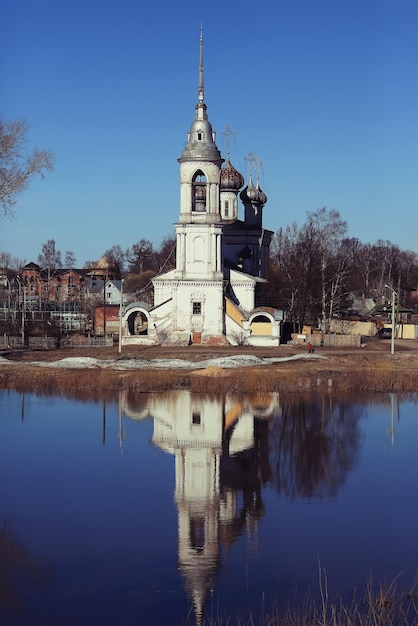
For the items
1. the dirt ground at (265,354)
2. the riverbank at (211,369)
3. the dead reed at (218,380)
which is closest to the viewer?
the dead reed at (218,380)

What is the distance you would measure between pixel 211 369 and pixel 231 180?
2513 cm

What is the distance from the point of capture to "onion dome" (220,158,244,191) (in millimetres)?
58875

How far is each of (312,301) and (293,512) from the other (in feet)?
129

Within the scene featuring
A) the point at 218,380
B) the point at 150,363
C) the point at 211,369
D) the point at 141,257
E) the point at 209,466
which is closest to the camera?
the point at 209,466

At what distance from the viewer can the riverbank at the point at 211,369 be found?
33.8m

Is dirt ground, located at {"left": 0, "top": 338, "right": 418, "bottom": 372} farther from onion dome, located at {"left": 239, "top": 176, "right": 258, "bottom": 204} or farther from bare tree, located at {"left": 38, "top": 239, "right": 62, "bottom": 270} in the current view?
bare tree, located at {"left": 38, "top": 239, "right": 62, "bottom": 270}

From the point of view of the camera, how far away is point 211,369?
36312mm

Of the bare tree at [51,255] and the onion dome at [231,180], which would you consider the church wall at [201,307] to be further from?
the bare tree at [51,255]

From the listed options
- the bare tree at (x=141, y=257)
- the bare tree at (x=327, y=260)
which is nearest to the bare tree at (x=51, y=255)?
the bare tree at (x=141, y=257)

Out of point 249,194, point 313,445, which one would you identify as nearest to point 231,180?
point 249,194

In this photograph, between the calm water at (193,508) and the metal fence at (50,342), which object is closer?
the calm water at (193,508)

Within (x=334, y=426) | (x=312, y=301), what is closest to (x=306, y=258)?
(x=312, y=301)

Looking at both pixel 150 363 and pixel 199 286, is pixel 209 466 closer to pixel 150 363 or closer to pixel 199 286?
pixel 150 363

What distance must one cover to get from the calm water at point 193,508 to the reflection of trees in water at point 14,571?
3 cm
